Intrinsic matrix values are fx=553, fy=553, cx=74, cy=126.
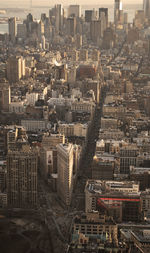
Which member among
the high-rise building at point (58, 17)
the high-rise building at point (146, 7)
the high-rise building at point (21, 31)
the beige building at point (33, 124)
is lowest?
the beige building at point (33, 124)

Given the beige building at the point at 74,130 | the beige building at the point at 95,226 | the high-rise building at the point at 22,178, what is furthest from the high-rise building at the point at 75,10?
the beige building at the point at 95,226

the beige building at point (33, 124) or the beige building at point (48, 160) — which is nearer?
the beige building at point (48, 160)

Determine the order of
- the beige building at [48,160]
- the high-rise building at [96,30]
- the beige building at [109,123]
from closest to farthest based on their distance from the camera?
the beige building at [48,160], the beige building at [109,123], the high-rise building at [96,30]

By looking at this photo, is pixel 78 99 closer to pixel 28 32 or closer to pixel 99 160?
pixel 99 160

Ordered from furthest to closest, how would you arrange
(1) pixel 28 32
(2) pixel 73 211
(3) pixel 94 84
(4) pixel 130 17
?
(4) pixel 130 17 → (1) pixel 28 32 → (3) pixel 94 84 → (2) pixel 73 211

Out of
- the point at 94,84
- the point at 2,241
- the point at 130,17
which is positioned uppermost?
the point at 130,17

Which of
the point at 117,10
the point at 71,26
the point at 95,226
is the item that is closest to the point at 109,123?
the point at 95,226

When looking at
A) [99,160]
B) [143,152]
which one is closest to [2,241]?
[99,160]

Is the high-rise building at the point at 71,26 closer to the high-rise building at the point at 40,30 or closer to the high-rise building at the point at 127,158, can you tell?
the high-rise building at the point at 40,30
